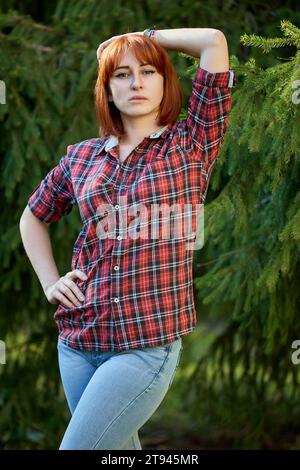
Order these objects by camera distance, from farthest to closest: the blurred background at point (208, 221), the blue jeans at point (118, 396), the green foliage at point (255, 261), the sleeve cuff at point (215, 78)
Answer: the blurred background at point (208, 221) → the green foliage at point (255, 261) → the sleeve cuff at point (215, 78) → the blue jeans at point (118, 396)

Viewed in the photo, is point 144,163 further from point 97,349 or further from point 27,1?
point 27,1

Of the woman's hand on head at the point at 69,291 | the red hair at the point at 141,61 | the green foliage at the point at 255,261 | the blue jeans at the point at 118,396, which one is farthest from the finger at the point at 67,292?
the green foliage at the point at 255,261

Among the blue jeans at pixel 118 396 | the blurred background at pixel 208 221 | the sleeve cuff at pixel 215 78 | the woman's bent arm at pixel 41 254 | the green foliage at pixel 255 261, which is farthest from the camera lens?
the blurred background at pixel 208 221

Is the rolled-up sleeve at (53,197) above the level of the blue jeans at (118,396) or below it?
above

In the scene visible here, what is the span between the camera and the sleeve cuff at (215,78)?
2295 mm

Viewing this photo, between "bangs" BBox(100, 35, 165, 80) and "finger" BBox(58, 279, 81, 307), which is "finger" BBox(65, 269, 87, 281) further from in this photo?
"bangs" BBox(100, 35, 165, 80)

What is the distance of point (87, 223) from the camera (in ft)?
7.80

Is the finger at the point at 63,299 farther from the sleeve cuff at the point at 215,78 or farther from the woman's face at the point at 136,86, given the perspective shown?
the sleeve cuff at the point at 215,78

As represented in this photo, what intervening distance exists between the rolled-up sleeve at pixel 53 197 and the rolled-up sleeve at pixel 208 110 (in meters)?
Result: 0.41

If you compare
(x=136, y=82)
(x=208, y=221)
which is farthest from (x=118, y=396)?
(x=208, y=221)

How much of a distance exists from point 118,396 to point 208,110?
773 millimetres

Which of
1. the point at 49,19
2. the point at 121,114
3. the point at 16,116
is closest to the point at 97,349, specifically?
the point at 121,114

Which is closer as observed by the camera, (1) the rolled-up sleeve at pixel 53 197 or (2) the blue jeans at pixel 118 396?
(2) the blue jeans at pixel 118 396

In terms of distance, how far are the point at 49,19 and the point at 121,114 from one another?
296 cm
